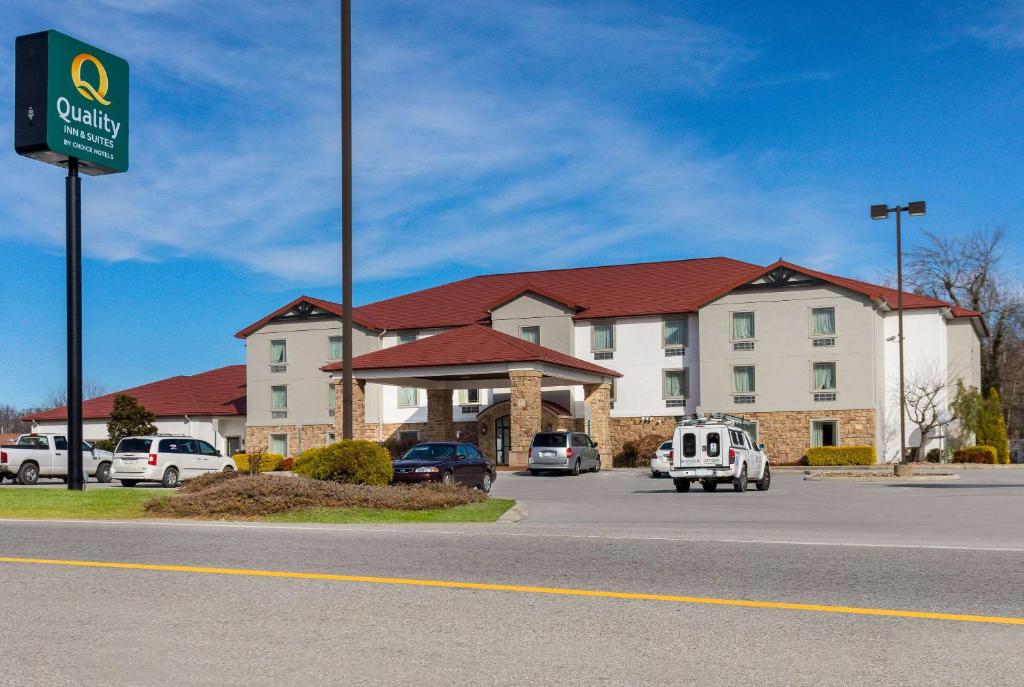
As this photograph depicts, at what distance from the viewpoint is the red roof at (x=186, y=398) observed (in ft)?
217

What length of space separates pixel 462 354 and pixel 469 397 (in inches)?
428

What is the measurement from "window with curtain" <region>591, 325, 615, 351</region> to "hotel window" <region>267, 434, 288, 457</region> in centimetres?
1813

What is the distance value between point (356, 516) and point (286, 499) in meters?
1.37

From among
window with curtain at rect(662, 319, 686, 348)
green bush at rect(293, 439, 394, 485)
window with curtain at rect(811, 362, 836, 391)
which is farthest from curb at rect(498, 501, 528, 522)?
window with curtain at rect(662, 319, 686, 348)

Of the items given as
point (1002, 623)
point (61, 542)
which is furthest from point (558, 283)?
point (1002, 623)

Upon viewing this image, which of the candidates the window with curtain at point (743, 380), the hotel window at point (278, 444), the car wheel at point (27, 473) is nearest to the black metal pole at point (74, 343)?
the car wheel at point (27, 473)

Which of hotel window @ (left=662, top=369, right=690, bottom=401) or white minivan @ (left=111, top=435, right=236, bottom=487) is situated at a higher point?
hotel window @ (left=662, top=369, right=690, bottom=401)

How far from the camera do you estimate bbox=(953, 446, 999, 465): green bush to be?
52969mm

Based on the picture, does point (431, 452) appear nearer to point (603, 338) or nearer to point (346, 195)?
point (346, 195)

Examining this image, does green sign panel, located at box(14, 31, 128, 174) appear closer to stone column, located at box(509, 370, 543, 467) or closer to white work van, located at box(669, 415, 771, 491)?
white work van, located at box(669, 415, 771, 491)

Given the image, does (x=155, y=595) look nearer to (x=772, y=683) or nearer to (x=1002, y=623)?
(x=772, y=683)

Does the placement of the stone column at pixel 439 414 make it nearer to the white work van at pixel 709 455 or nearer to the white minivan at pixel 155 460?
the white minivan at pixel 155 460

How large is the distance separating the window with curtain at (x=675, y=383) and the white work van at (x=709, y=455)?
2454 centimetres

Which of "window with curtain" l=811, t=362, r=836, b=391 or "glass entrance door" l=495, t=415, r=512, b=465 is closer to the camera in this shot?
"window with curtain" l=811, t=362, r=836, b=391
